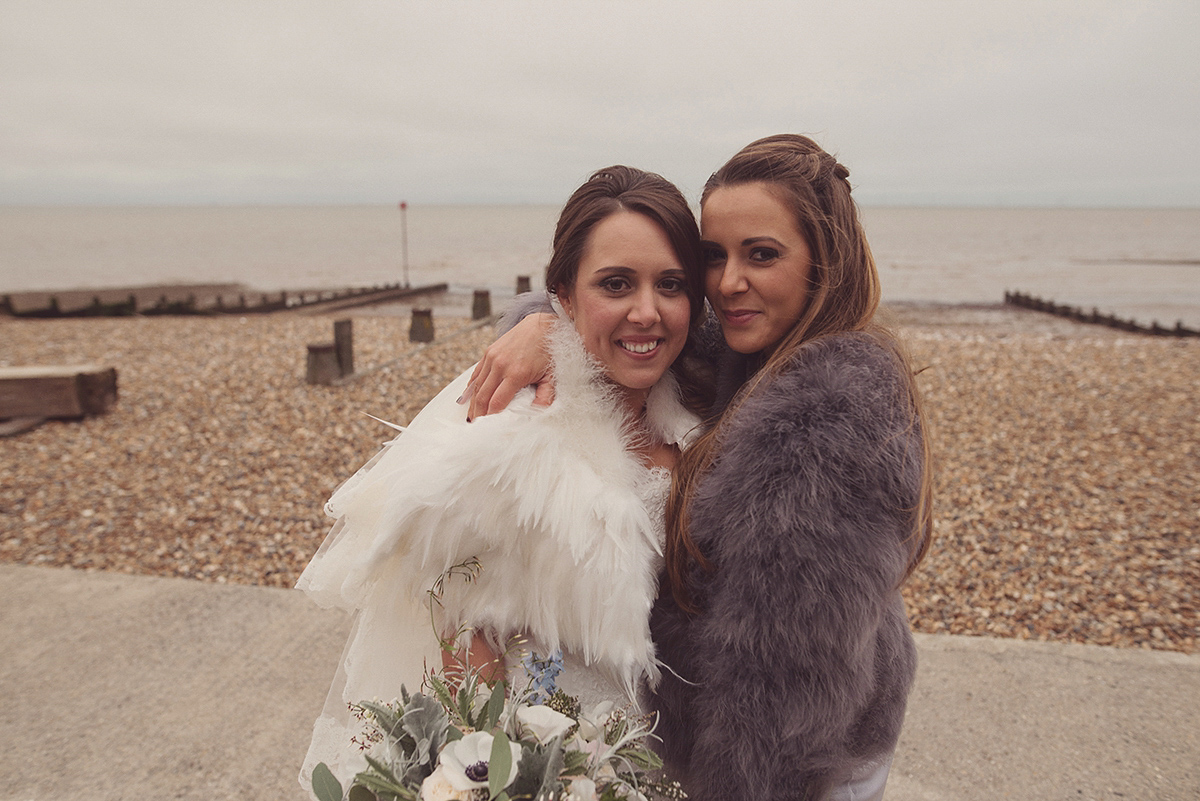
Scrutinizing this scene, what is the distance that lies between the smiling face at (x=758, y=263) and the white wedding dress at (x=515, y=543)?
1.44 ft

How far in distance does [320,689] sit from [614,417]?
7.57 feet

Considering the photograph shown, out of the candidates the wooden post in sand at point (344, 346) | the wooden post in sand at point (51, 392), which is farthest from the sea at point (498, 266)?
the wooden post in sand at point (51, 392)

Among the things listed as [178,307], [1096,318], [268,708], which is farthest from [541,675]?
[1096,318]

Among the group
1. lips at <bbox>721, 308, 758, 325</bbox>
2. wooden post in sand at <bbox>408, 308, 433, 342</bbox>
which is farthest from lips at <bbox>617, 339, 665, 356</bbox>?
wooden post in sand at <bbox>408, 308, 433, 342</bbox>

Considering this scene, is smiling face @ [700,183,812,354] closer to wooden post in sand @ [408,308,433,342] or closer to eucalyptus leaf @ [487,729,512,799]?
eucalyptus leaf @ [487,729,512,799]

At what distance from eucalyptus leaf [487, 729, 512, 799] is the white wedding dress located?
52 cm

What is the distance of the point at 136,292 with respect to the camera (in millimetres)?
26344

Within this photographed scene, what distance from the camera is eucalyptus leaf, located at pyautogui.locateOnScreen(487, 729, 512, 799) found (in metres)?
1.05

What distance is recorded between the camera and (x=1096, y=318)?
1808 cm

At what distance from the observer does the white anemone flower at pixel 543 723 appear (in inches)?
47.2

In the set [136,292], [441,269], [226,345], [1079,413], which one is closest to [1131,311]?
[1079,413]

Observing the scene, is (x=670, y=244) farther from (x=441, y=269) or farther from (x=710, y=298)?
(x=441, y=269)

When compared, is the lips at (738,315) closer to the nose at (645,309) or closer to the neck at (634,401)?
the nose at (645,309)

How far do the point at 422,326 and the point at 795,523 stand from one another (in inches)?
434
